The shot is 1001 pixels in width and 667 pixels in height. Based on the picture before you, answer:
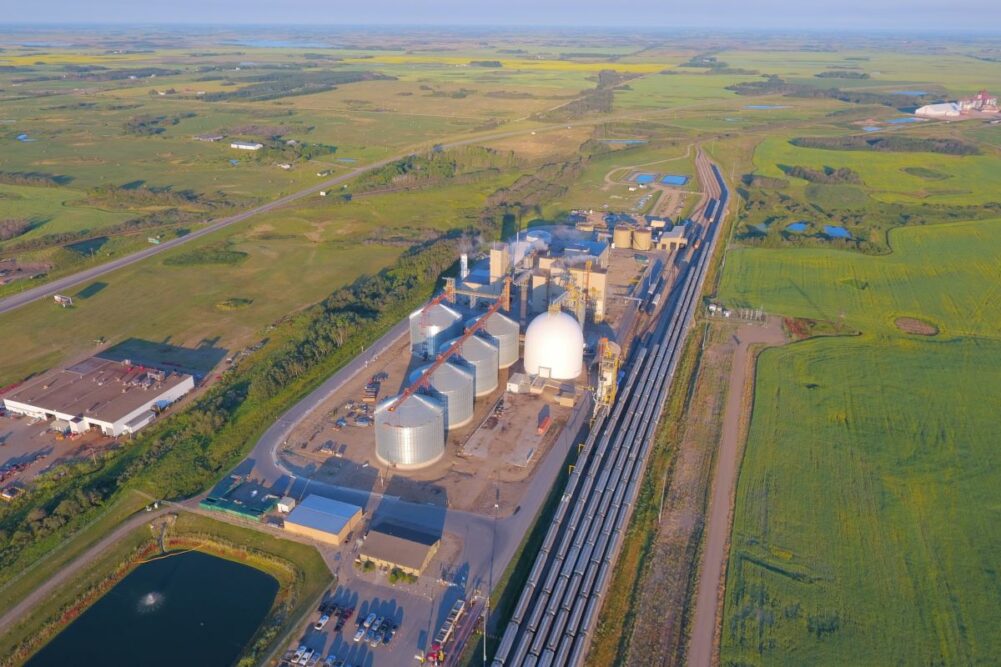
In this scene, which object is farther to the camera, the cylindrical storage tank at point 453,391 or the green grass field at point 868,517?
the cylindrical storage tank at point 453,391

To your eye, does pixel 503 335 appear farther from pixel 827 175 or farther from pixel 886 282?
pixel 827 175

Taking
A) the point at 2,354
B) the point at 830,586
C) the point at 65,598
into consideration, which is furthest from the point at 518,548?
the point at 2,354

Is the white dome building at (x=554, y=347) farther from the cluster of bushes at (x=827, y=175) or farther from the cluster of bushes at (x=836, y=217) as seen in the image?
the cluster of bushes at (x=827, y=175)

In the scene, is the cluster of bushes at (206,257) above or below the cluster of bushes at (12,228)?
below

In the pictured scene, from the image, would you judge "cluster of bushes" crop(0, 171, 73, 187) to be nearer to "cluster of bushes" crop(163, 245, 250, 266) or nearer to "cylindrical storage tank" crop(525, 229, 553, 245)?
"cluster of bushes" crop(163, 245, 250, 266)

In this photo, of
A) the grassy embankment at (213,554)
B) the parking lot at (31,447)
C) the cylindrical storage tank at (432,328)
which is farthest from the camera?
the cylindrical storage tank at (432,328)

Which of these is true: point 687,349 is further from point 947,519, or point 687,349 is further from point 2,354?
point 2,354

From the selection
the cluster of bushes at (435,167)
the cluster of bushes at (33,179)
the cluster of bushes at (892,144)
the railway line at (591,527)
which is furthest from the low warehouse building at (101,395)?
the cluster of bushes at (892,144)
